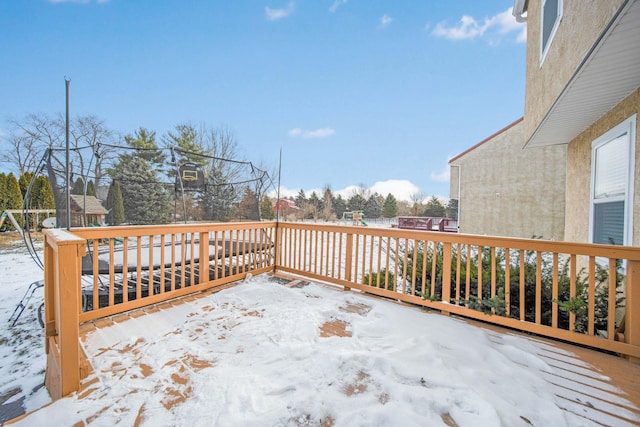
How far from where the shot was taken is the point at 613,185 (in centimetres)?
301

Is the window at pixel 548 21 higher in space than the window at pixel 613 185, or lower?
higher

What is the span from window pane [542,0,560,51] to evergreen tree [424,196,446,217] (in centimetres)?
1963

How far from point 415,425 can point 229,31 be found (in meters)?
11.6

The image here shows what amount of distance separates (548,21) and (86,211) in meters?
6.55

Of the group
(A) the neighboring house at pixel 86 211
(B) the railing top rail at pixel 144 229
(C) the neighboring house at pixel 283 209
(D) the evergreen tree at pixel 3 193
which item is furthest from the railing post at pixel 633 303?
(D) the evergreen tree at pixel 3 193

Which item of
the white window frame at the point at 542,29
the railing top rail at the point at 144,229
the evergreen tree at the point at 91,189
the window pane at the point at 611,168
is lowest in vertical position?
the railing top rail at the point at 144,229

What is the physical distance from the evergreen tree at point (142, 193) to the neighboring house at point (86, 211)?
31 cm

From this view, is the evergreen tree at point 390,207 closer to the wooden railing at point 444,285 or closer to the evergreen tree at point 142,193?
the wooden railing at point 444,285

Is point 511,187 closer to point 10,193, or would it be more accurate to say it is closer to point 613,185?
point 613,185

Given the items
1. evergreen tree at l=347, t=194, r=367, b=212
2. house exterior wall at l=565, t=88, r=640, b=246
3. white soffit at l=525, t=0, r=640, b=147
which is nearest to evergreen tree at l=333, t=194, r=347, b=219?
evergreen tree at l=347, t=194, r=367, b=212

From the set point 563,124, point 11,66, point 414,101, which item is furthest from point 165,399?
point 414,101

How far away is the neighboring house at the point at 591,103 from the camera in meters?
1.88

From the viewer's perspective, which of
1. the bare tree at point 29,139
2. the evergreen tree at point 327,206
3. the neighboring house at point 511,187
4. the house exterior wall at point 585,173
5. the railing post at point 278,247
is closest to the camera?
the house exterior wall at point 585,173

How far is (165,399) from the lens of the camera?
1558mm
